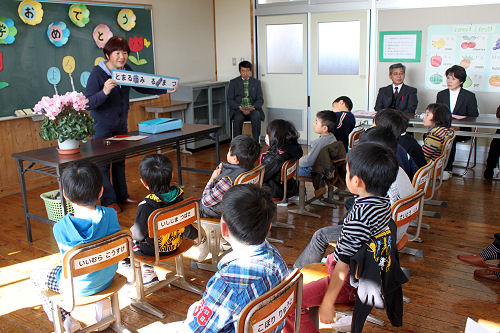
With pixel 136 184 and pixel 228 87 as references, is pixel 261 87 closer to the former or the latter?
pixel 228 87

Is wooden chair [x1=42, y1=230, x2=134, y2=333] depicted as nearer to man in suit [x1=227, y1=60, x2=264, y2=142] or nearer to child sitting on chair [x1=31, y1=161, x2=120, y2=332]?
child sitting on chair [x1=31, y1=161, x2=120, y2=332]

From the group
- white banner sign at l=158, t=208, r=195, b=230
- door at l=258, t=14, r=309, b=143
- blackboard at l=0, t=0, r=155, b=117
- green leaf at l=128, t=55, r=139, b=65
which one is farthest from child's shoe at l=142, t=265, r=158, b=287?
door at l=258, t=14, r=309, b=143

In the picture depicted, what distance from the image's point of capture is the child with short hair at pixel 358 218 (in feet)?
6.09

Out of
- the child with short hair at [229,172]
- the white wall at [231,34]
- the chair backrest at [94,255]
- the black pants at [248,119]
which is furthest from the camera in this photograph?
the white wall at [231,34]

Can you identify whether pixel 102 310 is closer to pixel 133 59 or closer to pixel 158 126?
pixel 158 126

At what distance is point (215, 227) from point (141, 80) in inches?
67.0

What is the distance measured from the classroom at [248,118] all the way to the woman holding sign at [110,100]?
2cm

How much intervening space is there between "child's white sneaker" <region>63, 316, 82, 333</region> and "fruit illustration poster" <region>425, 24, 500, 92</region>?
5185 millimetres

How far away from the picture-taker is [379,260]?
6.21ft

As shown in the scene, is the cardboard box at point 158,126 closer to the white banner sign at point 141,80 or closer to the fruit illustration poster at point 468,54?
the white banner sign at point 141,80

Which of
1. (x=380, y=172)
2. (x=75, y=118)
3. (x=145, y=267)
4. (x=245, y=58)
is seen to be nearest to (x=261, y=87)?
(x=245, y=58)

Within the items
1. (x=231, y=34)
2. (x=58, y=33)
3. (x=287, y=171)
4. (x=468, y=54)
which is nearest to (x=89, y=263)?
(x=287, y=171)

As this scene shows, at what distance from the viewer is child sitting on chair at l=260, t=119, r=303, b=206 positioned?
3.70 m

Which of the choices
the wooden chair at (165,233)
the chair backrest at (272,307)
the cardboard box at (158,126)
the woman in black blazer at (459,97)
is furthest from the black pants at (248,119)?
the chair backrest at (272,307)
